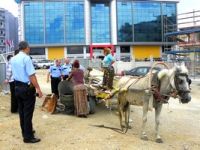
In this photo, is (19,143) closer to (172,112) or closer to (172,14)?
(172,112)

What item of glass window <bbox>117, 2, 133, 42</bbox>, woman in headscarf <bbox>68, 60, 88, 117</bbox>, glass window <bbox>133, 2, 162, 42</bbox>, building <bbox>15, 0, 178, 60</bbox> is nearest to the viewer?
woman in headscarf <bbox>68, 60, 88, 117</bbox>

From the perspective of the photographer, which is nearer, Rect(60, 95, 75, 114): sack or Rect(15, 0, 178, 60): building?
Rect(60, 95, 75, 114): sack

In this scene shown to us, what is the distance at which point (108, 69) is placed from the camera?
47.8ft

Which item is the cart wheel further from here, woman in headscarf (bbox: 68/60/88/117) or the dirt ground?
woman in headscarf (bbox: 68/60/88/117)

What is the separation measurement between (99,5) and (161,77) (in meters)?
95.0

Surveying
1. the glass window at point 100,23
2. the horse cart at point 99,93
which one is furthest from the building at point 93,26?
the horse cart at point 99,93

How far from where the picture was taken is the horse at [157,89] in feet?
35.8

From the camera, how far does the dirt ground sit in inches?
373

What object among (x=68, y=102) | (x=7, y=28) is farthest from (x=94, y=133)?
(x=7, y=28)

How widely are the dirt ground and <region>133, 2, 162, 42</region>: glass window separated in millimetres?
86275

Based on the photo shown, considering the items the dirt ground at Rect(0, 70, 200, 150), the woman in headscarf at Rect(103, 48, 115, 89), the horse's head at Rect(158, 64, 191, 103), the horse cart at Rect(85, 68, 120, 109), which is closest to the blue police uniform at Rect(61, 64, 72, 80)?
the horse cart at Rect(85, 68, 120, 109)

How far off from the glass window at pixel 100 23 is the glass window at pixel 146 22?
6.55 m

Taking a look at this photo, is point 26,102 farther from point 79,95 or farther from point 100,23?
point 100,23

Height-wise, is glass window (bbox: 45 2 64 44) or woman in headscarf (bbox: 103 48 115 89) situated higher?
glass window (bbox: 45 2 64 44)
